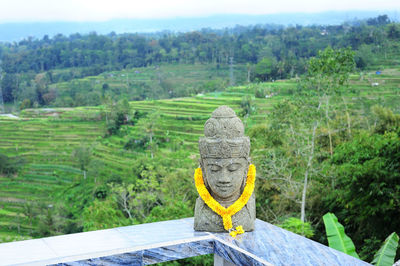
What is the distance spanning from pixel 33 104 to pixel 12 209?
12.0 meters

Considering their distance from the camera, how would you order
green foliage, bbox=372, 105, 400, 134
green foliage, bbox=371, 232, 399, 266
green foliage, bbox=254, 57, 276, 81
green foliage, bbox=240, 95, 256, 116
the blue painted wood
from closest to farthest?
the blue painted wood → green foliage, bbox=371, 232, 399, 266 → green foliage, bbox=372, 105, 400, 134 → green foliage, bbox=240, 95, 256, 116 → green foliage, bbox=254, 57, 276, 81

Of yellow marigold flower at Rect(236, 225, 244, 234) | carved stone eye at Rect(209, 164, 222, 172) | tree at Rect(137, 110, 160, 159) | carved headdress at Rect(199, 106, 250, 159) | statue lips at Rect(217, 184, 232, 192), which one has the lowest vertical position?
tree at Rect(137, 110, 160, 159)

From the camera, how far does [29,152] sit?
93.1 feet

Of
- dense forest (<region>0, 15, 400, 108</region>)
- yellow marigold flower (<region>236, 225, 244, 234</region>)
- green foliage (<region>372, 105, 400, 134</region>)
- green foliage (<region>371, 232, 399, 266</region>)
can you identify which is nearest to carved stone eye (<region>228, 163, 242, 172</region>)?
yellow marigold flower (<region>236, 225, 244, 234</region>)

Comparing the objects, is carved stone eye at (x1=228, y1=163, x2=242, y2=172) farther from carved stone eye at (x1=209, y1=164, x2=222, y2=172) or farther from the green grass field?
the green grass field

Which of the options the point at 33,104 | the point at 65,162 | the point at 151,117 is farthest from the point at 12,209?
the point at 33,104

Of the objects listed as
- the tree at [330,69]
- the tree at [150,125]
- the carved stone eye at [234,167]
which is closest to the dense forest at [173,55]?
the tree at [150,125]

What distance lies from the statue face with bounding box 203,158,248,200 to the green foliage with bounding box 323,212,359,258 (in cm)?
159

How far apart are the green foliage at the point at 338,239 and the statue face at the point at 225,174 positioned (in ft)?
5.22

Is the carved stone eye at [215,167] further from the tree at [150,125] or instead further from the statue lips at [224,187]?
the tree at [150,125]

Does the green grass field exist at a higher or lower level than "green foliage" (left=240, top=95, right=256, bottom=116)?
lower

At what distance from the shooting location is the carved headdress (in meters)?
4.50

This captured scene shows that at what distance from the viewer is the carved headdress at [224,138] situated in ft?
14.8

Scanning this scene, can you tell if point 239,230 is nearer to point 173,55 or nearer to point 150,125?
point 150,125
